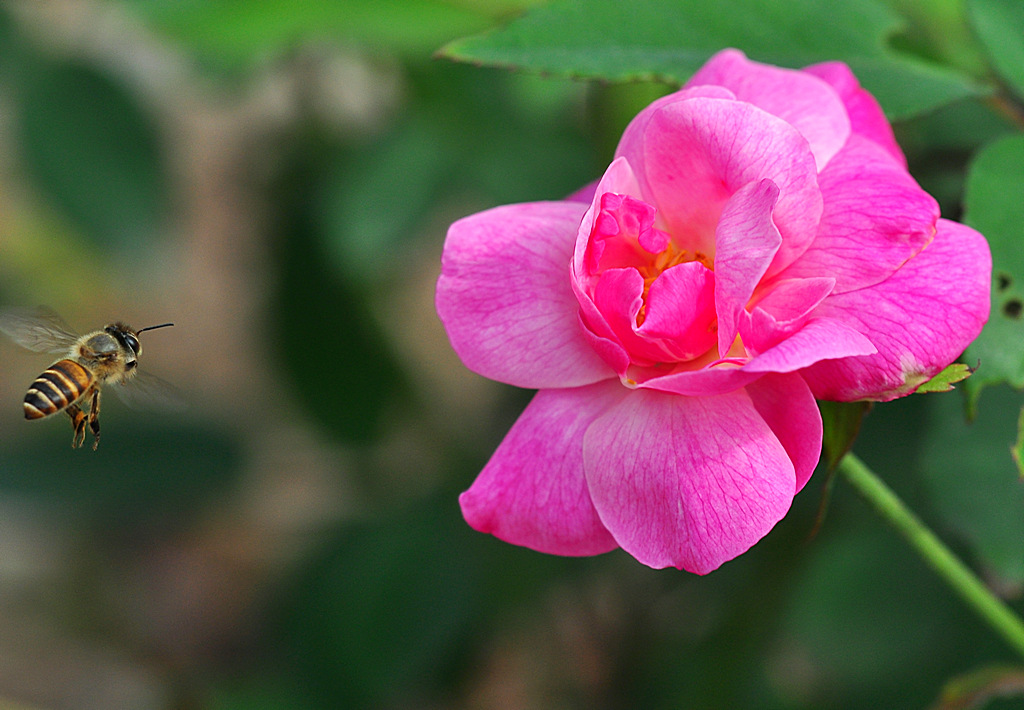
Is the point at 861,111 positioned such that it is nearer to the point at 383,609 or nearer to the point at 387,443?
the point at 383,609

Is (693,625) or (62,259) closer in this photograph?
(693,625)

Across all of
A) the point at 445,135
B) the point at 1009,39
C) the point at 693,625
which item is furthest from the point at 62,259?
the point at 1009,39

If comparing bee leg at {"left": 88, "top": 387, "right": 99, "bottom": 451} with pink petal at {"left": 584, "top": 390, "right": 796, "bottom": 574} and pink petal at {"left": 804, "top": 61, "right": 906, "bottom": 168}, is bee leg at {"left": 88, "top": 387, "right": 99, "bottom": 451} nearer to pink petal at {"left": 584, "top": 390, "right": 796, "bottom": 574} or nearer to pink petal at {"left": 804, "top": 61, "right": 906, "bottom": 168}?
pink petal at {"left": 584, "top": 390, "right": 796, "bottom": 574}

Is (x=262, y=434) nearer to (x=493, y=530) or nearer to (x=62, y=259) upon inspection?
(x=62, y=259)

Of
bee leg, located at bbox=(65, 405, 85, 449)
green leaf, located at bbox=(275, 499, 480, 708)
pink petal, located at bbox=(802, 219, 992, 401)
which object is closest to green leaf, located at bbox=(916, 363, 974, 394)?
pink petal, located at bbox=(802, 219, 992, 401)

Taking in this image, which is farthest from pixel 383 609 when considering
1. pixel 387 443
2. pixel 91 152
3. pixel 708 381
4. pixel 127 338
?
pixel 708 381

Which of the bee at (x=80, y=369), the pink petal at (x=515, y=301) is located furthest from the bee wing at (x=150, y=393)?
the pink petal at (x=515, y=301)

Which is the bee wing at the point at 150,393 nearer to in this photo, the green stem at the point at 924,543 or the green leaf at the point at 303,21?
the green leaf at the point at 303,21
